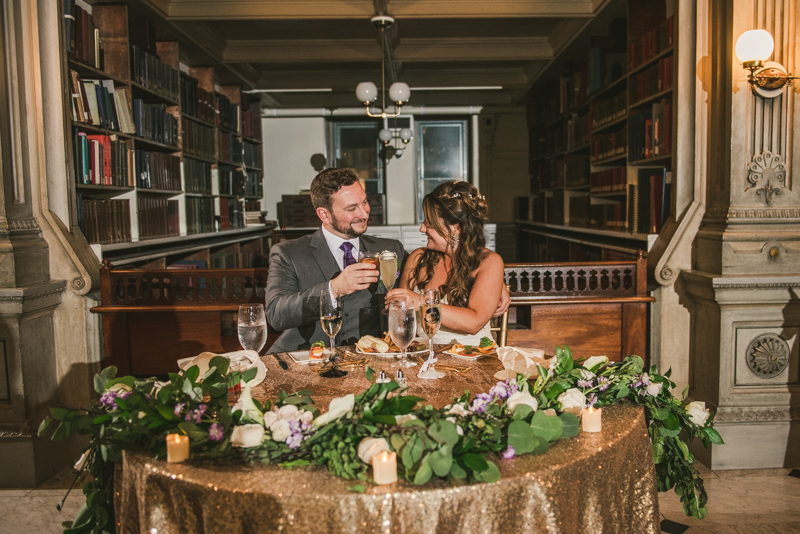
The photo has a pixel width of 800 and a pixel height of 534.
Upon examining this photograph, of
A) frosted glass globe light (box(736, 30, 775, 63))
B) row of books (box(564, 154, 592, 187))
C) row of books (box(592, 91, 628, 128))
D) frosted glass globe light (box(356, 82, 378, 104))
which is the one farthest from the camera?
row of books (box(564, 154, 592, 187))

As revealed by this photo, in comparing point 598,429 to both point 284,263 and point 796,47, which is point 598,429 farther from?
point 796,47

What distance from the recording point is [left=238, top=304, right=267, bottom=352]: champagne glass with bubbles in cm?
144

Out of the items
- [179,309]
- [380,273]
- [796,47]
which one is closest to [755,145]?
[796,47]

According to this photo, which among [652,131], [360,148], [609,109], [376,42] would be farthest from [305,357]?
[360,148]

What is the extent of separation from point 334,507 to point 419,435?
0.52ft

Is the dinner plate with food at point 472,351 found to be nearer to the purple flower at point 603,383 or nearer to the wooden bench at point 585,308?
the purple flower at point 603,383

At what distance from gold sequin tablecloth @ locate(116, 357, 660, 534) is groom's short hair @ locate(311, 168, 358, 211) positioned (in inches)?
53.7

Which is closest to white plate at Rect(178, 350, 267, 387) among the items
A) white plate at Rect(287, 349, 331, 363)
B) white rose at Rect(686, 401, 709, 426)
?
white plate at Rect(287, 349, 331, 363)

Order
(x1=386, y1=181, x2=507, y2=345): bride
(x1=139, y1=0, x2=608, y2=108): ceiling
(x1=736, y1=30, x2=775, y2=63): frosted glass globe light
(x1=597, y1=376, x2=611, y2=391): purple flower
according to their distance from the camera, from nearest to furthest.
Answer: (x1=597, y1=376, x2=611, y2=391): purple flower, (x1=386, y1=181, x2=507, y2=345): bride, (x1=736, y1=30, x2=775, y2=63): frosted glass globe light, (x1=139, y1=0, x2=608, y2=108): ceiling

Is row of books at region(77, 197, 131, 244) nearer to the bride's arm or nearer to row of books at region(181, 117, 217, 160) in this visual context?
row of books at region(181, 117, 217, 160)

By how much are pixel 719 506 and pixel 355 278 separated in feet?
5.64

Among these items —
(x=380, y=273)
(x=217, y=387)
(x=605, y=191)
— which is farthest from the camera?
(x=605, y=191)

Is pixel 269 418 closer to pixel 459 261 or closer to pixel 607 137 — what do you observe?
pixel 459 261

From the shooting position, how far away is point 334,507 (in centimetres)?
86
